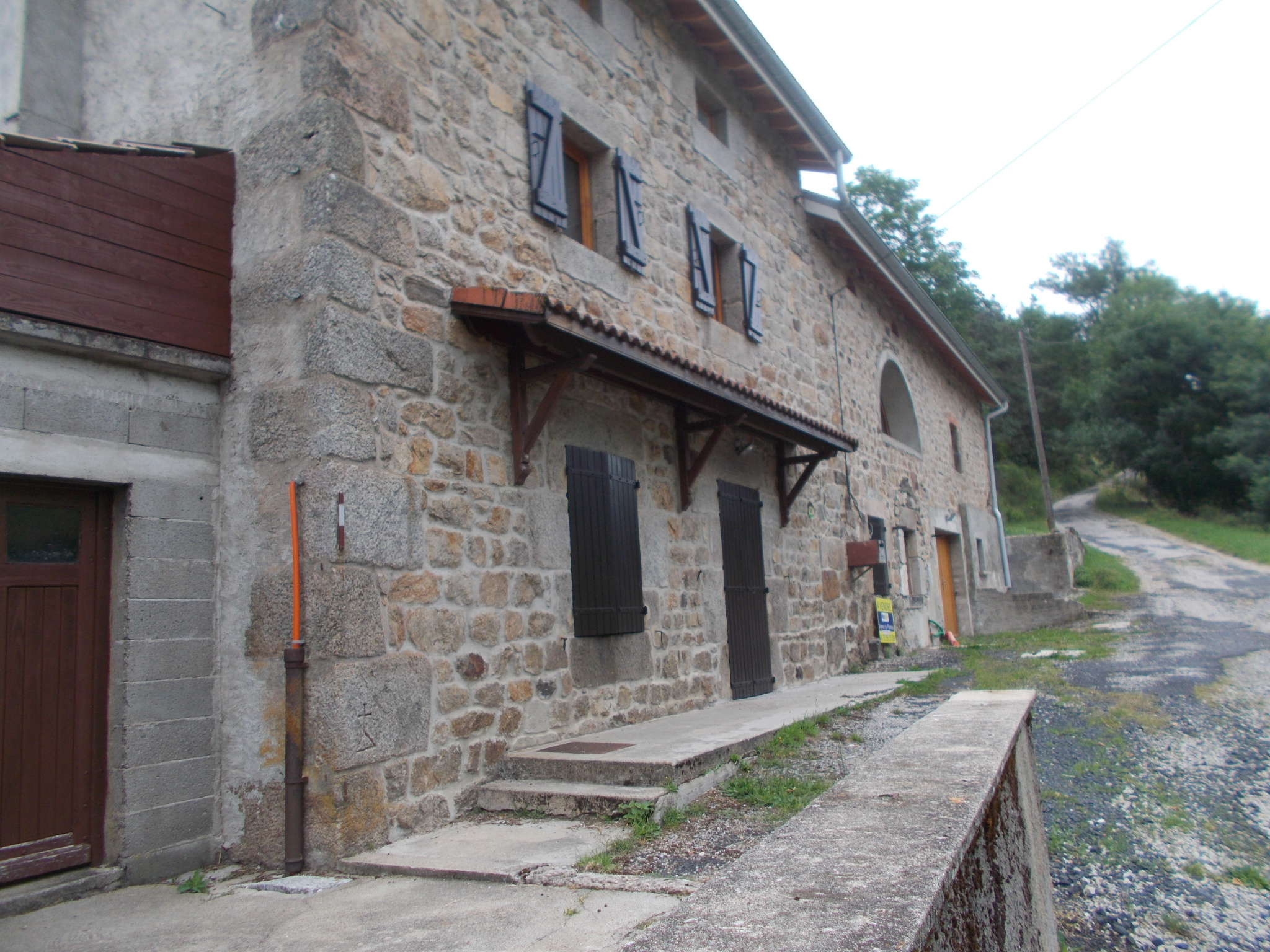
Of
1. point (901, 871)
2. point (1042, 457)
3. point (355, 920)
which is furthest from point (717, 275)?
point (1042, 457)

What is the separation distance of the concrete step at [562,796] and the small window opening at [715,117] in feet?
19.5

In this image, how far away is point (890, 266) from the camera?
1116 centimetres

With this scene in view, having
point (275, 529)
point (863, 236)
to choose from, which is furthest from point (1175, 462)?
point (275, 529)

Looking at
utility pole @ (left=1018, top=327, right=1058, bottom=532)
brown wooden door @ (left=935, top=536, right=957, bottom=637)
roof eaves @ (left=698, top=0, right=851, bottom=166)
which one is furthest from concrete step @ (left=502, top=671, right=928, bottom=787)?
utility pole @ (left=1018, top=327, right=1058, bottom=532)

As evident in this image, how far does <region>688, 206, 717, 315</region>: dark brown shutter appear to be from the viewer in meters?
6.87

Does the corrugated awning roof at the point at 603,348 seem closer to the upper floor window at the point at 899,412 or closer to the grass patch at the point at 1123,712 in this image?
the grass patch at the point at 1123,712

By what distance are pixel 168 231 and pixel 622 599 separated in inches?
123

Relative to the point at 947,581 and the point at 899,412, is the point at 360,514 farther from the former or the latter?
the point at 947,581

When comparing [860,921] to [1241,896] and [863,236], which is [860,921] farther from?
[863,236]

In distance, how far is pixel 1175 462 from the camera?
2972 cm

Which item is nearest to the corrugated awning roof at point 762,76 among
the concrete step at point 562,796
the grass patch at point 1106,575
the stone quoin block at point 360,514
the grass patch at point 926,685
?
the stone quoin block at point 360,514

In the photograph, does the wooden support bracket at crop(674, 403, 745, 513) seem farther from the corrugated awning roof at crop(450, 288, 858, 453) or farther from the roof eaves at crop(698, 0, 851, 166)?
the roof eaves at crop(698, 0, 851, 166)

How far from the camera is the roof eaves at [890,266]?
9.41 m

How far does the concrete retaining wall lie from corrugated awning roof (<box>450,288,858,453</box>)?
2350 millimetres
